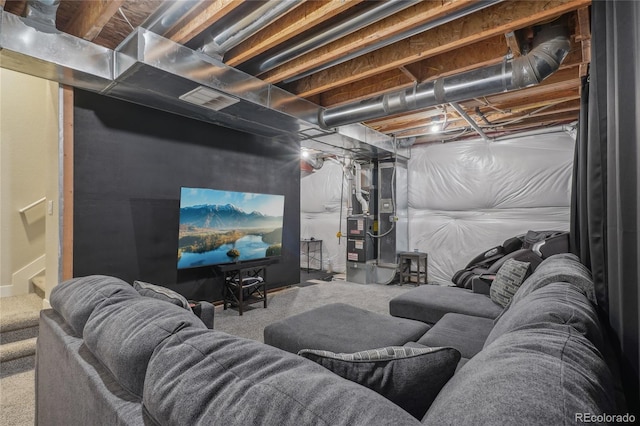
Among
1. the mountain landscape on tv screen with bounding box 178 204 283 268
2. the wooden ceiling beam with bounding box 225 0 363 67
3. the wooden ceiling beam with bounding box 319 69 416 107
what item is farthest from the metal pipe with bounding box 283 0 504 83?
the mountain landscape on tv screen with bounding box 178 204 283 268

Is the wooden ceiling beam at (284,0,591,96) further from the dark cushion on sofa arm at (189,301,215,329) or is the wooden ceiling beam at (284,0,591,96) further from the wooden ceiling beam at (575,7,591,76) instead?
the dark cushion on sofa arm at (189,301,215,329)

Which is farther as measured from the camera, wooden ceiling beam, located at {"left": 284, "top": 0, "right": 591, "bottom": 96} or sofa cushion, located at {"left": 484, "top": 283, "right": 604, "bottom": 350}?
wooden ceiling beam, located at {"left": 284, "top": 0, "right": 591, "bottom": 96}

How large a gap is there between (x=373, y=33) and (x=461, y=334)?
223 cm

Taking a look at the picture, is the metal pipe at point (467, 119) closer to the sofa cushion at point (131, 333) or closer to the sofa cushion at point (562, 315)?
the sofa cushion at point (562, 315)

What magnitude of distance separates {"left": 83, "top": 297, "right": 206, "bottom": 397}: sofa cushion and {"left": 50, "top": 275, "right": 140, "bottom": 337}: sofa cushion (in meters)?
0.10

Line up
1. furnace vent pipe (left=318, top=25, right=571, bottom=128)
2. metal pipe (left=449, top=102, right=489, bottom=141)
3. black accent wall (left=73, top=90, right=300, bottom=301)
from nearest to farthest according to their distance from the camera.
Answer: furnace vent pipe (left=318, top=25, right=571, bottom=128) → black accent wall (left=73, top=90, right=300, bottom=301) → metal pipe (left=449, top=102, right=489, bottom=141)

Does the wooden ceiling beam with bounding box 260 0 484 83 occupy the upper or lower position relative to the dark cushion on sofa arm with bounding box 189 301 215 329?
upper

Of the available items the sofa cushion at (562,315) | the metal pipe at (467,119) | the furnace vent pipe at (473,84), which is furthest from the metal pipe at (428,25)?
the sofa cushion at (562,315)

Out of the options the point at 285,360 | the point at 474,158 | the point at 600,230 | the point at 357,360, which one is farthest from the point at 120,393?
the point at 474,158

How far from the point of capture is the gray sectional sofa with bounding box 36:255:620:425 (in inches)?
23.3

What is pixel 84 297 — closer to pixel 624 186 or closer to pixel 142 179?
pixel 624 186

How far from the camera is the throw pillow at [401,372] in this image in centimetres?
82

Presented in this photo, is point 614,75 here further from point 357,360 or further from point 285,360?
point 285,360

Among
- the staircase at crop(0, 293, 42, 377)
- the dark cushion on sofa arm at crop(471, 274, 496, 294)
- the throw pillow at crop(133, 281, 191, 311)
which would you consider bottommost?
the staircase at crop(0, 293, 42, 377)
